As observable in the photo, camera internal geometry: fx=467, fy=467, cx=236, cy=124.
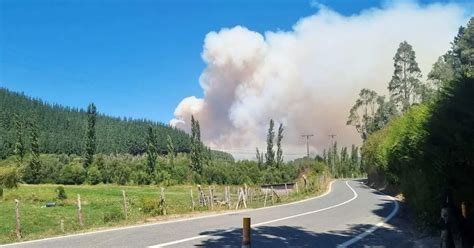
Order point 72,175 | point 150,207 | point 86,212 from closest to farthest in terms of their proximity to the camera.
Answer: point 150,207 → point 86,212 → point 72,175

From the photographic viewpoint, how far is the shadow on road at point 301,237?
11984mm

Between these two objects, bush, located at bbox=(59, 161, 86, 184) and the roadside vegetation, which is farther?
bush, located at bbox=(59, 161, 86, 184)

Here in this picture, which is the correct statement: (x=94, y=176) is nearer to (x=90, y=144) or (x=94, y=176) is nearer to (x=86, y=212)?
(x=90, y=144)

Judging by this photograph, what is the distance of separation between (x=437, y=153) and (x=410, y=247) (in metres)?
3.58

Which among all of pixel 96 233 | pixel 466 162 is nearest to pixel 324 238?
pixel 466 162

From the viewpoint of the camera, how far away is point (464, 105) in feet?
30.6

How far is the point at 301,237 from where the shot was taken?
13.5m

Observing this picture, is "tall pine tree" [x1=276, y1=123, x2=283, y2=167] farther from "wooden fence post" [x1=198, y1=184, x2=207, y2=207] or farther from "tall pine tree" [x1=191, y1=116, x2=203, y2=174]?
"wooden fence post" [x1=198, y1=184, x2=207, y2=207]

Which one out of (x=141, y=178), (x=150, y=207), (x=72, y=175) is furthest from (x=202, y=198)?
(x=72, y=175)

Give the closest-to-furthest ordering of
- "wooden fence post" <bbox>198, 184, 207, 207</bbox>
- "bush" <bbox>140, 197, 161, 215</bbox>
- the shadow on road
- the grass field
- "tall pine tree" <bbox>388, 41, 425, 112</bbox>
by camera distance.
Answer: the shadow on road
the grass field
"bush" <bbox>140, 197, 161, 215</bbox>
"wooden fence post" <bbox>198, 184, 207, 207</bbox>
"tall pine tree" <bbox>388, 41, 425, 112</bbox>

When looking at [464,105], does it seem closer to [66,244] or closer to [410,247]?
[410,247]

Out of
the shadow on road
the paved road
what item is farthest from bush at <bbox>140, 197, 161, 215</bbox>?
the shadow on road

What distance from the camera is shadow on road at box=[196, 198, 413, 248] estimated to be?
12.0m

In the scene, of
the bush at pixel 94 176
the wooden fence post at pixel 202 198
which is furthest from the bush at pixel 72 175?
the wooden fence post at pixel 202 198
